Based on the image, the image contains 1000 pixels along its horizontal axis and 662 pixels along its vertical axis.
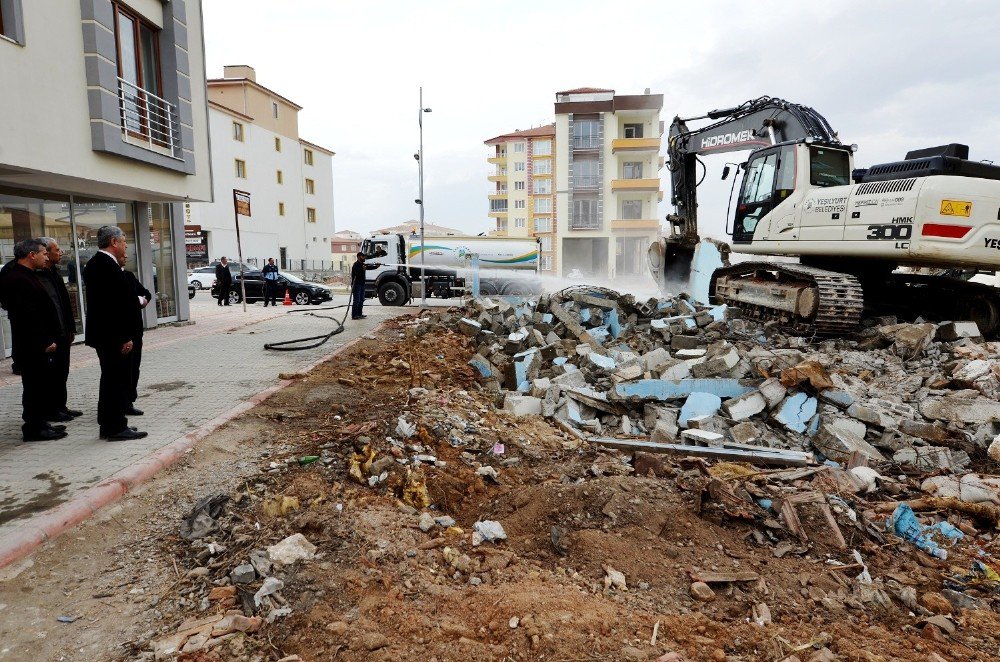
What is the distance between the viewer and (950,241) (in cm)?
779

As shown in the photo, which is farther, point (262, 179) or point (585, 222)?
point (585, 222)

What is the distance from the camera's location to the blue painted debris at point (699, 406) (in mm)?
6703

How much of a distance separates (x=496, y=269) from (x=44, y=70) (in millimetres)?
19060

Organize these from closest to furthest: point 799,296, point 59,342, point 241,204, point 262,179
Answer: point 59,342 < point 799,296 < point 241,204 < point 262,179

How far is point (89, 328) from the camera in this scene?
5.34 metres

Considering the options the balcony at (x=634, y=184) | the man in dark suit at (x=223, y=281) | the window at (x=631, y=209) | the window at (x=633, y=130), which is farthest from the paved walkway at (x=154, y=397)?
the window at (x=633, y=130)

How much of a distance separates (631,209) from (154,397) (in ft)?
136

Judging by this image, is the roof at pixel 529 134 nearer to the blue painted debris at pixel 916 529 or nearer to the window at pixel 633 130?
the window at pixel 633 130

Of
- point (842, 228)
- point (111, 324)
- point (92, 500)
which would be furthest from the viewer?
point (842, 228)

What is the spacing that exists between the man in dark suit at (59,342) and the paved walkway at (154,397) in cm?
20

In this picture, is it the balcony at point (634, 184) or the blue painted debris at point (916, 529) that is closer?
the blue painted debris at point (916, 529)

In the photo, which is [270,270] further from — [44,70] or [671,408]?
[671,408]

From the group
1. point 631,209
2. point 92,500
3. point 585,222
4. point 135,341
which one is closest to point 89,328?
point 135,341

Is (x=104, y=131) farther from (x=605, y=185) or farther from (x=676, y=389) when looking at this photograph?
(x=605, y=185)
